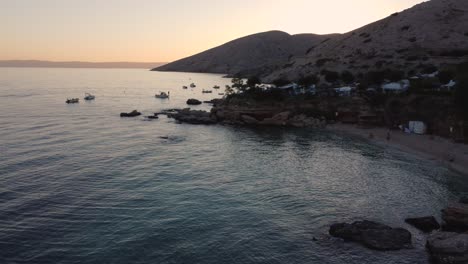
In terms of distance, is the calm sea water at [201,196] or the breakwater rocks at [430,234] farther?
the calm sea water at [201,196]

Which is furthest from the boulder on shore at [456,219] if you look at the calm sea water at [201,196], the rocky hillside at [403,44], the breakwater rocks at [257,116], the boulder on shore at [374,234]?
the rocky hillside at [403,44]

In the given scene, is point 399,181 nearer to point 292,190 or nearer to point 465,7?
point 292,190

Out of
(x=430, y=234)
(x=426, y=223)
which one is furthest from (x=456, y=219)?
(x=430, y=234)

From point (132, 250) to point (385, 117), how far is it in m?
58.5

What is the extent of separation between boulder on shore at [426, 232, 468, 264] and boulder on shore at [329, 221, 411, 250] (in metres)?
1.65

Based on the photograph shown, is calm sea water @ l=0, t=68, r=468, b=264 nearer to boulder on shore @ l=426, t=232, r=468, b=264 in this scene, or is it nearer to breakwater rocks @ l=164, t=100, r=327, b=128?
boulder on shore @ l=426, t=232, r=468, b=264

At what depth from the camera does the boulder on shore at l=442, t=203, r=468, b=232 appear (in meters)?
27.5

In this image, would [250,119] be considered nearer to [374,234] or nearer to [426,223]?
[426,223]

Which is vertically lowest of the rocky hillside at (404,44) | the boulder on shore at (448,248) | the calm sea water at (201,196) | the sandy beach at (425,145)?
the calm sea water at (201,196)

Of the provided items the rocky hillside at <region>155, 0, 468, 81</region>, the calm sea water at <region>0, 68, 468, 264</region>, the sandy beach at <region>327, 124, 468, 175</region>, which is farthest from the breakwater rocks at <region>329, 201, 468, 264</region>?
the rocky hillside at <region>155, 0, 468, 81</region>

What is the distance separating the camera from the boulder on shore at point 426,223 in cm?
2847

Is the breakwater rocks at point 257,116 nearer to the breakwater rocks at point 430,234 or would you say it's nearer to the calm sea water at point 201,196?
the calm sea water at point 201,196

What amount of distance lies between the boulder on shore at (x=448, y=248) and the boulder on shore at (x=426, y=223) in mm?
3197

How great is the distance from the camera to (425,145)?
184 feet
